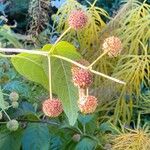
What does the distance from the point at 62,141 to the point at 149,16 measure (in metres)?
0.90

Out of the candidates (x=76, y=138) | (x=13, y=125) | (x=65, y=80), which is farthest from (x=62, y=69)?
(x=76, y=138)

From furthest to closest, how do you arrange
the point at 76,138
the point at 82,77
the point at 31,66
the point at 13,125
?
the point at 76,138 < the point at 13,125 < the point at 31,66 < the point at 82,77

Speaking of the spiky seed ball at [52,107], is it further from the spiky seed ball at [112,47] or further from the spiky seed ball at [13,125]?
the spiky seed ball at [13,125]

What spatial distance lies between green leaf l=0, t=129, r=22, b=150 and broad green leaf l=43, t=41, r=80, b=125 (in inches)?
19.1

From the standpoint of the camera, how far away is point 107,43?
59 cm

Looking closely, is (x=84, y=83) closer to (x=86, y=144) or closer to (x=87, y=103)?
(x=87, y=103)

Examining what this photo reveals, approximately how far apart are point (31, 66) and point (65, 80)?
0.06m

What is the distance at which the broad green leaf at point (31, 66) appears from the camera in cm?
67

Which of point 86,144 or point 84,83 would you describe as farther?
point 86,144

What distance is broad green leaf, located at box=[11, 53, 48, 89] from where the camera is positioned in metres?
0.67

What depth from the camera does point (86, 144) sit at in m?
1.18

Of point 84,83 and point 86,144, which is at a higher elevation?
point 84,83

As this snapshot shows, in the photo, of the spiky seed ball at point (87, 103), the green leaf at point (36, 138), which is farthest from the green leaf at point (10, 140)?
the spiky seed ball at point (87, 103)

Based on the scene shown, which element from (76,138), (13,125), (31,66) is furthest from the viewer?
(76,138)
